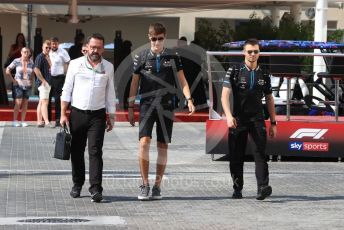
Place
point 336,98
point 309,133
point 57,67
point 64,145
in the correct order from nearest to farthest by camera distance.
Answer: point 64,145, point 309,133, point 336,98, point 57,67

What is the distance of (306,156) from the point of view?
648 inches

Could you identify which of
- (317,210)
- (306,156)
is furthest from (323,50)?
(317,210)

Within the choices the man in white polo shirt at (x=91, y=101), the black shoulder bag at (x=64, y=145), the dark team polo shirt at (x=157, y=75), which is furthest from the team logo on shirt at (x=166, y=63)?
the black shoulder bag at (x=64, y=145)

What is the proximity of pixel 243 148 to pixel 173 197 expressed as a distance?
1.00m

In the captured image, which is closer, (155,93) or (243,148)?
(155,93)

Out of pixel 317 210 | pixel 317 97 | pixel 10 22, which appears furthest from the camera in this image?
pixel 10 22

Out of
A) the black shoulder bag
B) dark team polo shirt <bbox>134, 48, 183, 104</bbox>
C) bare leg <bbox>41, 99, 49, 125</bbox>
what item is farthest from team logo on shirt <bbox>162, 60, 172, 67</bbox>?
bare leg <bbox>41, 99, 49, 125</bbox>

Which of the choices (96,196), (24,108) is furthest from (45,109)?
(96,196)

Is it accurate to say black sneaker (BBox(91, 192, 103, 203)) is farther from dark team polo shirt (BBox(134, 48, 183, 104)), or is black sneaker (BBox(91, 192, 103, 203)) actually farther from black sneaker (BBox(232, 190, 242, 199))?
black sneaker (BBox(232, 190, 242, 199))

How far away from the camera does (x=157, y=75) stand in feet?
38.6

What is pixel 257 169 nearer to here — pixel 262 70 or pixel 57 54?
pixel 262 70

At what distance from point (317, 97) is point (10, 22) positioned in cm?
2893

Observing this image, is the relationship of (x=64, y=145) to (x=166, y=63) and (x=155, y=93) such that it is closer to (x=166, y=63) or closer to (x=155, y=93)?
(x=155, y=93)

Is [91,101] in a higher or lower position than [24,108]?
higher
